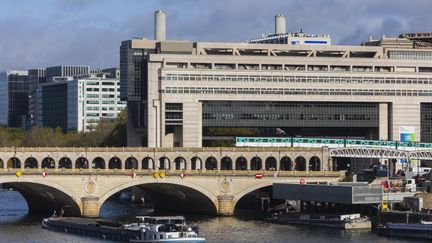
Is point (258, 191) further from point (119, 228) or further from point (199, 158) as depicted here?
point (119, 228)

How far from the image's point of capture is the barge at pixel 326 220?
157 metres

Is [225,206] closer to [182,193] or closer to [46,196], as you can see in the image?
[182,193]

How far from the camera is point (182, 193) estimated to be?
18512 cm

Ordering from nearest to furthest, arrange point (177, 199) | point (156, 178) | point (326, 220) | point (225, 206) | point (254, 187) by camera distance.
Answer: point (326, 220), point (156, 178), point (225, 206), point (254, 187), point (177, 199)

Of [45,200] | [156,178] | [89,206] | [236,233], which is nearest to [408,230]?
[236,233]

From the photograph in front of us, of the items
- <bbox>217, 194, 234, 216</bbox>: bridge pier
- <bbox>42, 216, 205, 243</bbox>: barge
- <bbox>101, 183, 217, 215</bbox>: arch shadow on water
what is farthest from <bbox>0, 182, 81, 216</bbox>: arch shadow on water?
<bbox>217, 194, 234, 216</bbox>: bridge pier

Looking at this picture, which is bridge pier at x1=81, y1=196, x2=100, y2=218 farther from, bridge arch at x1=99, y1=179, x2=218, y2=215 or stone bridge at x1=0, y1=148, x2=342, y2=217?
bridge arch at x1=99, y1=179, x2=218, y2=215

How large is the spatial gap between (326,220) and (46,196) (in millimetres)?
45258

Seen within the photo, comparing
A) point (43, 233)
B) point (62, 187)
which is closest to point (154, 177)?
point (62, 187)

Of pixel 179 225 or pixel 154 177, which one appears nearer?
pixel 179 225

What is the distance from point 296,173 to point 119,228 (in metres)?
44.4

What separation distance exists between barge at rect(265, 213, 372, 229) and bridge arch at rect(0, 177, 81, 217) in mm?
27896

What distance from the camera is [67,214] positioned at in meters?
178

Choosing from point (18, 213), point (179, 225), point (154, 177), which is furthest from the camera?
point (18, 213)
